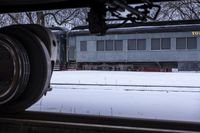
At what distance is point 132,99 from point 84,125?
425cm

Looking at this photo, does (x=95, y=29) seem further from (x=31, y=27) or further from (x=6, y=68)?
(x=6, y=68)

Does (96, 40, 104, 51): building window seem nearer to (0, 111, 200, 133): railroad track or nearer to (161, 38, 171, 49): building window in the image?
(161, 38, 171, 49): building window

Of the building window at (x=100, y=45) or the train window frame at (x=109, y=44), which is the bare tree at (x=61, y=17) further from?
the building window at (x=100, y=45)

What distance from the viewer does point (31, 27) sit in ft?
23.4

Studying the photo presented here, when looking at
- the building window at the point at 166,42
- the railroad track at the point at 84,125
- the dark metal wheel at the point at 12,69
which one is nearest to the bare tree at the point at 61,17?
the building window at the point at 166,42

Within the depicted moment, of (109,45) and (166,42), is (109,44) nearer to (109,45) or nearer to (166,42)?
(109,45)

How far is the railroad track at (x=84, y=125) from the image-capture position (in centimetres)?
546

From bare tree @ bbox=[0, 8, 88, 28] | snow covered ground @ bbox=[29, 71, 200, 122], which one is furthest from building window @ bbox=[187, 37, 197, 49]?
bare tree @ bbox=[0, 8, 88, 28]

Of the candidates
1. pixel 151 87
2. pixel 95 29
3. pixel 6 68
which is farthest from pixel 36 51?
pixel 151 87

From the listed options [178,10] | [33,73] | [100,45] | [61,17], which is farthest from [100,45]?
[33,73]

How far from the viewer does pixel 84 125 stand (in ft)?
18.6

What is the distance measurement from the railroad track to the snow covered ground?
1.33 metres

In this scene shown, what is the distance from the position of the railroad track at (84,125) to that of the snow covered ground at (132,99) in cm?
133

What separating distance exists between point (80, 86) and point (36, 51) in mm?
5864
